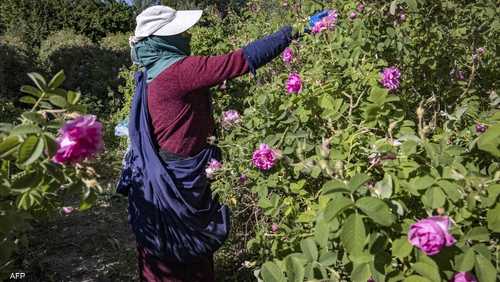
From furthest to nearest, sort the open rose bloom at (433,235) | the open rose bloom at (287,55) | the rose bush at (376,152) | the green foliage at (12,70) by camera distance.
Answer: the green foliage at (12,70) → the open rose bloom at (287,55) → the rose bush at (376,152) → the open rose bloom at (433,235)

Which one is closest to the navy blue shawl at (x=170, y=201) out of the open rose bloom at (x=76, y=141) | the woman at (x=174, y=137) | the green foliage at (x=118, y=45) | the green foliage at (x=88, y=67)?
the woman at (x=174, y=137)

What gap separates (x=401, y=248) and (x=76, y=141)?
2.23 ft

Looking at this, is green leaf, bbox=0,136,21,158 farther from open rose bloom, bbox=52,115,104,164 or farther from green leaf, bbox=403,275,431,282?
green leaf, bbox=403,275,431,282

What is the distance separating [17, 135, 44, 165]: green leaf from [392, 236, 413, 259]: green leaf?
2.34ft

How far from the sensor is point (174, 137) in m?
2.19

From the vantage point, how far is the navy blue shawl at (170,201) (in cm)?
216

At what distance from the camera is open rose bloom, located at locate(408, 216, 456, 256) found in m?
0.95

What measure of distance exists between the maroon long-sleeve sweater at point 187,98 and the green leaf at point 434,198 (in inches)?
45.3

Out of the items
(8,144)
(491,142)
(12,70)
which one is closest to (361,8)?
(491,142)

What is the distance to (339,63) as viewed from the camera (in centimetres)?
196

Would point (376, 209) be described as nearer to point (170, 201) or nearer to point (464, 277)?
point (464, 277)

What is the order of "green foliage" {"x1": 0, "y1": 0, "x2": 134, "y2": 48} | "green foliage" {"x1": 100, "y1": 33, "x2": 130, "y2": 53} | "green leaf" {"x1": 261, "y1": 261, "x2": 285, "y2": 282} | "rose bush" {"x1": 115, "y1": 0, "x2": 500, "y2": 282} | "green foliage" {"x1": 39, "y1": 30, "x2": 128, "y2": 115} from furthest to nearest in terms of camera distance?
"green foliage" {"x1": 0, "y1": 0, "x2": 134, "y2": 48}
"green foliage" {"x1": 100, "y1": 33, "x2": 130, "y2": 53}
"green foliage" {"x1": 39, "y1": 30, "x2": 128, "y2": 115}
"green leaf" {"x1": 261, "y1": 261, "x2": 285, "y2": 282}
"rose bush" {"x1": 115, "y1": 0, "x2": 500, "y2": 282}
